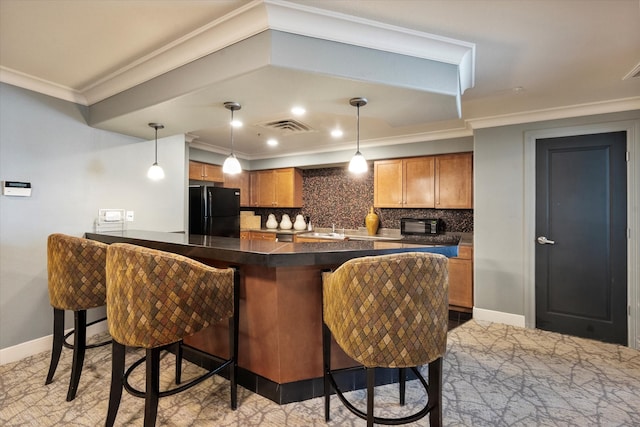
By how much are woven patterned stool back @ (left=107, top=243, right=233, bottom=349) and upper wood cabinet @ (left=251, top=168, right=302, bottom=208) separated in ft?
13.4

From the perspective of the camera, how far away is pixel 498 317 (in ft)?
11.2

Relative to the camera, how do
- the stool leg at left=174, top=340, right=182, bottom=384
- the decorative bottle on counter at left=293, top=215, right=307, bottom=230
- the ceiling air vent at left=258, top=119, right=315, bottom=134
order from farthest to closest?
the decorative bottle on counter at left=293, top=215, right=307, bottom=230 → the ceiling air vent at left=258, top=119, right=315, bottom=134 → the stool leg at left=174, top=340, right=182, bottom=384

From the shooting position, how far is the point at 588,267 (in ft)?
10.00

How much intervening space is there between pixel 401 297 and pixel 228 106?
1793 millimetres

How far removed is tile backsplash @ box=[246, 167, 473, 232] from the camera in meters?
4.92

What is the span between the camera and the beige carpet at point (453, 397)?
175 centimetres

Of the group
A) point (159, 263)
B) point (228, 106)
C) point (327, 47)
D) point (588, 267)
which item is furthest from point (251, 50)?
point (588, 267)

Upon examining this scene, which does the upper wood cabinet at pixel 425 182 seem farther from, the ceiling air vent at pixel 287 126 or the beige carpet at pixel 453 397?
the beige carpet at pixel 453 397

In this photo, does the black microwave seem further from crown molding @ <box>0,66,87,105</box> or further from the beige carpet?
crown molding @ <box>0,66,87,105</box>

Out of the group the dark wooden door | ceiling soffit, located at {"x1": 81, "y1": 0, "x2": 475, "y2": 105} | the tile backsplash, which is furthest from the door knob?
ceiling soffit, located at {"x1": 81, "y1": 0, "x2": 475, "y2": 105}

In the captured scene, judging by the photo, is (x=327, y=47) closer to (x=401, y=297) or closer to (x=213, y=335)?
(x=401, y=297)

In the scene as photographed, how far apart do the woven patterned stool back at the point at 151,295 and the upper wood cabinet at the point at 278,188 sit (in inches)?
161

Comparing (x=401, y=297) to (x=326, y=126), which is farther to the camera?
(x=326, y=126)

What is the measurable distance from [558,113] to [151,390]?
13.4 feet
